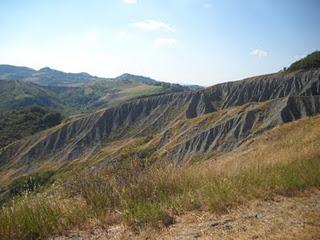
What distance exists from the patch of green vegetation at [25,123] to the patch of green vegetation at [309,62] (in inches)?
3451

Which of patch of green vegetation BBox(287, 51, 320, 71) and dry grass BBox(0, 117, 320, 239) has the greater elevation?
patch of green vegetation BBox(287, 51, 320, 71)

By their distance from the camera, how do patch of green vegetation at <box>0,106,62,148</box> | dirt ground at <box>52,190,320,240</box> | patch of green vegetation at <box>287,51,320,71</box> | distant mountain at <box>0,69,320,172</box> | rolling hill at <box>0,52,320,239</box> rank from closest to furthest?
dirt ground at <box>52,190,320,240</box>
rolling hill at <box>0,52,320,239</box>
distant mountain at <box>0,69,320,172</box>
patch of green vegetation at <box>287,51,320,71</box>
patch of green vegetation at <box>0,106,62,148</box>

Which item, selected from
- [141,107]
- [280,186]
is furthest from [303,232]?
[141,107]

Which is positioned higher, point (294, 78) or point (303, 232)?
point (294, 78)

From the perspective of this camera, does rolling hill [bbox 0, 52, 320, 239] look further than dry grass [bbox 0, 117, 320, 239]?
Yes

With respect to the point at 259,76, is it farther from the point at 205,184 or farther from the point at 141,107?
the point at 205,184

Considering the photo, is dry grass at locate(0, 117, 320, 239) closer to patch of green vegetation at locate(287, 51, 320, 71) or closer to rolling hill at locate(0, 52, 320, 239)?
rolling hill at locate(0, 52, 320, 239)

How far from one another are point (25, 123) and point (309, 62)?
10274 cm

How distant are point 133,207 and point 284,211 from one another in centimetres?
224

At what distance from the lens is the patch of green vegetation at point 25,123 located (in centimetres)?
13600

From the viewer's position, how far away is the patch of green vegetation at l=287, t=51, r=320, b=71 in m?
91.2

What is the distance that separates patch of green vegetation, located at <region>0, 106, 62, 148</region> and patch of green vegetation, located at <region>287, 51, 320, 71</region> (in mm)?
87654

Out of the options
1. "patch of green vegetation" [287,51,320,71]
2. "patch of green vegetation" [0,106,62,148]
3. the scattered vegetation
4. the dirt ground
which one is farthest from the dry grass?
"patch of green vegetation" [0,106,62,148]

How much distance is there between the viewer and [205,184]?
646cm
